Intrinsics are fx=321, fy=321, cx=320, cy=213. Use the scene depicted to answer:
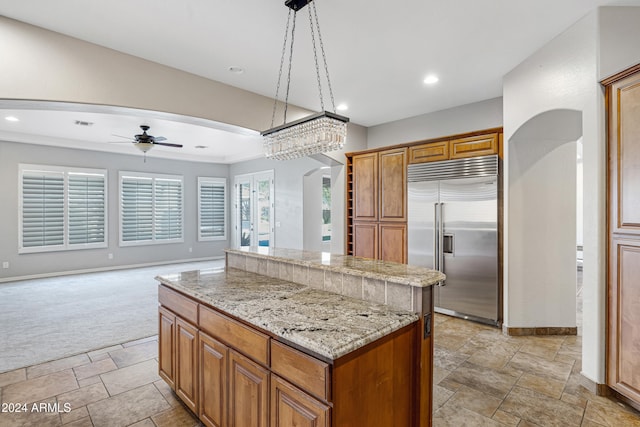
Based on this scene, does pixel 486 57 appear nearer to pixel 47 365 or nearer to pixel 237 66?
pixel 237 66

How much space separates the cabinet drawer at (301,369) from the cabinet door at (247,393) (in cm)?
13

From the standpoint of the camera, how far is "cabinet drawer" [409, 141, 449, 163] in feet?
13.8

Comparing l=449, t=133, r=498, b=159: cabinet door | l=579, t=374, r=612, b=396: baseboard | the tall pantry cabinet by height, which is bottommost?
l=579, t=374, r=612, b=396: baseboard

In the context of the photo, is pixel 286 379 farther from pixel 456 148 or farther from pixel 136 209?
pixel 136 209

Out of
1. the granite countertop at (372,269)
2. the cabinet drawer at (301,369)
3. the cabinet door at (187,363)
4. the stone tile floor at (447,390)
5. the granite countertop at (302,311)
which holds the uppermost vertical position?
the granite countertop at (372,269)

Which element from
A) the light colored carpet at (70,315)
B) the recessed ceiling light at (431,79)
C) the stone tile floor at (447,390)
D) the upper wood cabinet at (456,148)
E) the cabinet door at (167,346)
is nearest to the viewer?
the stone tile floor at (447,390)

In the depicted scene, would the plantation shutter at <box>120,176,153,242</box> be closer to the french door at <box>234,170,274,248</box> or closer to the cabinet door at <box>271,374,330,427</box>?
the french door at <box>234,170,274,248</box>

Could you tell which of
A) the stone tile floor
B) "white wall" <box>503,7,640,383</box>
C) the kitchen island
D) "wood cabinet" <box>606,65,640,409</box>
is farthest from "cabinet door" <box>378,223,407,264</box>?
the kitchen island

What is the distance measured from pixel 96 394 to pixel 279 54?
334cm

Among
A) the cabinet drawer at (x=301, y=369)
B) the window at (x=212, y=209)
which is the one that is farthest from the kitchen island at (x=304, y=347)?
the window at (x=212, y=209)

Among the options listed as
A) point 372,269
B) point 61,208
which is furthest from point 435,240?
point 61,208

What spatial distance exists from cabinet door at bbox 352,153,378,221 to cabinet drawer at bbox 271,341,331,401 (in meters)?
3.75

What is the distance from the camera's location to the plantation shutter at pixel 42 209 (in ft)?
20.9

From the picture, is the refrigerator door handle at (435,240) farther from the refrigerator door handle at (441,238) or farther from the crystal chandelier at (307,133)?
the crystal chandelier at (307,133)
